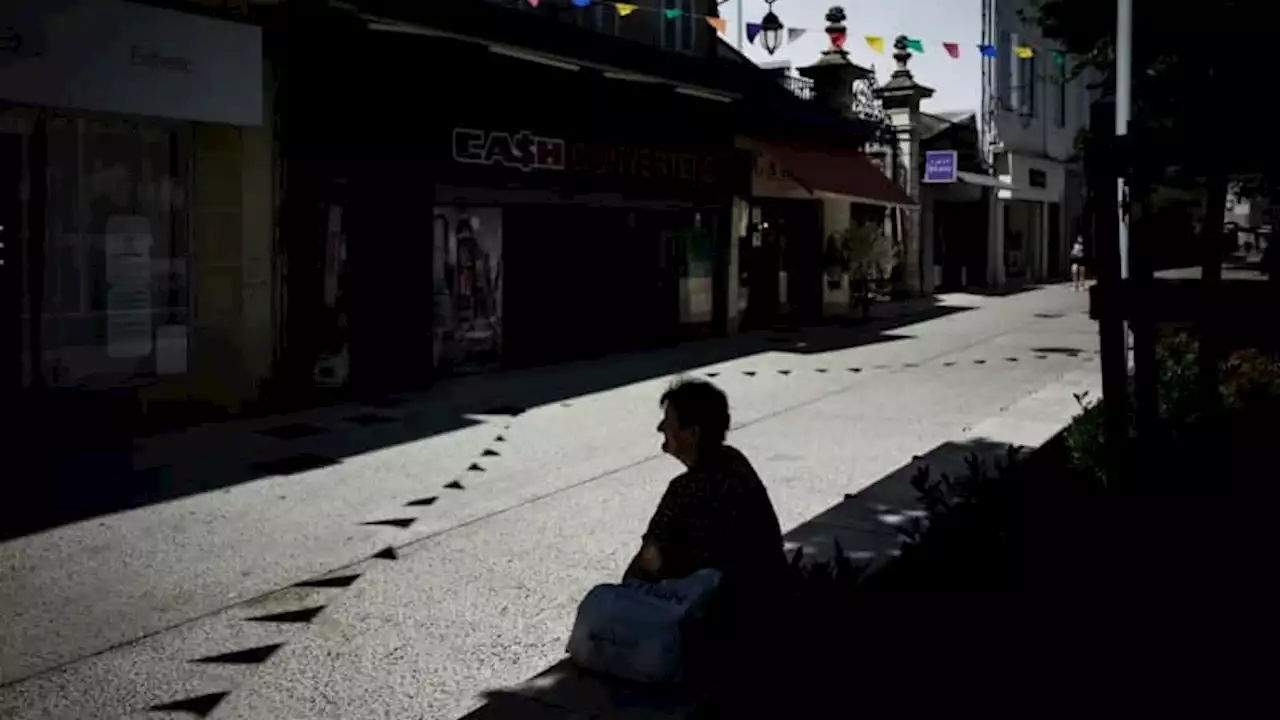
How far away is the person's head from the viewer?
4.32m

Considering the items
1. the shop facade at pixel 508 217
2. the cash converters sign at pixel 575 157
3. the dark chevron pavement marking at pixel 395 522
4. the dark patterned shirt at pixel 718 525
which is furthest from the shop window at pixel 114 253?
the dark patterned shirt at pixel 718 525

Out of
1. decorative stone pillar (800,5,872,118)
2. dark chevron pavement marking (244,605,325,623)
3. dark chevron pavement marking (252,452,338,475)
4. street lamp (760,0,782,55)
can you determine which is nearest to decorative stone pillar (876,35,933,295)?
decorative stone pillar (800,5,872,118)

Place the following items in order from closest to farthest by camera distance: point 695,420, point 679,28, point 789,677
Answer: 1. point 789,677
2. point 695,420
3. point 679,28

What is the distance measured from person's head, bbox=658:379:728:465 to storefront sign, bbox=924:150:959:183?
2690 cm

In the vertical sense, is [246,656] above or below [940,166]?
below

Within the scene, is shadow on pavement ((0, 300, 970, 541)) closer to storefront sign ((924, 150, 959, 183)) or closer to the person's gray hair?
the person's gray hair

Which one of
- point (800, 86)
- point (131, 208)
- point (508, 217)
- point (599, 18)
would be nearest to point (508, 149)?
point (508, 217)

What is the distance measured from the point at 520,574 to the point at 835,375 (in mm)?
9138

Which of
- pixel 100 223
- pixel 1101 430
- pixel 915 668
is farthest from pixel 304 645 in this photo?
pixel 100 223

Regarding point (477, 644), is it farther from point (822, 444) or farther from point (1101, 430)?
point (822, 444)

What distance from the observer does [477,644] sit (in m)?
5.11

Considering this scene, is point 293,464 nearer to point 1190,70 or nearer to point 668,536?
point 668,536

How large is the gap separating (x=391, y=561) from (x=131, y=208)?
5783mm

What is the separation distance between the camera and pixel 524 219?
15.6 meters
